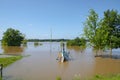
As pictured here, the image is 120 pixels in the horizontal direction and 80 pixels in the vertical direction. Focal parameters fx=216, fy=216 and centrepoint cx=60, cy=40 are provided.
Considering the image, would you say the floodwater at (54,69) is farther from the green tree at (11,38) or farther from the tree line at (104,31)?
the green tree at (11,38)

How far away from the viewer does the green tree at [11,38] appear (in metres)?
93.4

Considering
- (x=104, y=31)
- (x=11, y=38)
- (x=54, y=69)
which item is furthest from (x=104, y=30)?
(x=11, y=38)

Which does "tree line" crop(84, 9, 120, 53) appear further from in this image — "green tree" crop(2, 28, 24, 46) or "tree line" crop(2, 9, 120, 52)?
"green tree" crop(2, 28, 24, 46)

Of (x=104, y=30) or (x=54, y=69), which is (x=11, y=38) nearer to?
(x=104, y=30)

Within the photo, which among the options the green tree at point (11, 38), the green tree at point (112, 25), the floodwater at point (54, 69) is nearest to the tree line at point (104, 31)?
the green tree at point (112, 25)

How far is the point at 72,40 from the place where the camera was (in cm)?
9931

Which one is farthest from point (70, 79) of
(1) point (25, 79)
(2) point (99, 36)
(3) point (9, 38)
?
(3) point (9, 38)

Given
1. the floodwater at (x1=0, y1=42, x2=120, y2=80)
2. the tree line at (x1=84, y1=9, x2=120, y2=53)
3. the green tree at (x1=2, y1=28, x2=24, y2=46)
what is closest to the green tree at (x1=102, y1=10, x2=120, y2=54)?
the tree line at (x1=84, y1=9, x2=120, y2=53)

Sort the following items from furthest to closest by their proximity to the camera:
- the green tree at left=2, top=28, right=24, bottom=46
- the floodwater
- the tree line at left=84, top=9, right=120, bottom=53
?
the green tree at left=2, top=28, right=24, bottom=46 < the tree line at left=84, top=9, right=120, bottom=53 < the floodwater

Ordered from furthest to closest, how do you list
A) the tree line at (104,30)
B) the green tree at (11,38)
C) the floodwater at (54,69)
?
1. the green tree at (11,38)
2. the tree line at (104,30)
3. the floodwater at (54,69)

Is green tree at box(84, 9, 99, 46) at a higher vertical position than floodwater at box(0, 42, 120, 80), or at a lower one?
higher

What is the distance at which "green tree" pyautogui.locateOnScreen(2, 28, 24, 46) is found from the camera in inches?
3679

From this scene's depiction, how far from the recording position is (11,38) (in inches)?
3671

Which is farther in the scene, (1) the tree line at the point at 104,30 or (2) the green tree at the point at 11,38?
(2) the green tree at the point at 11,38
